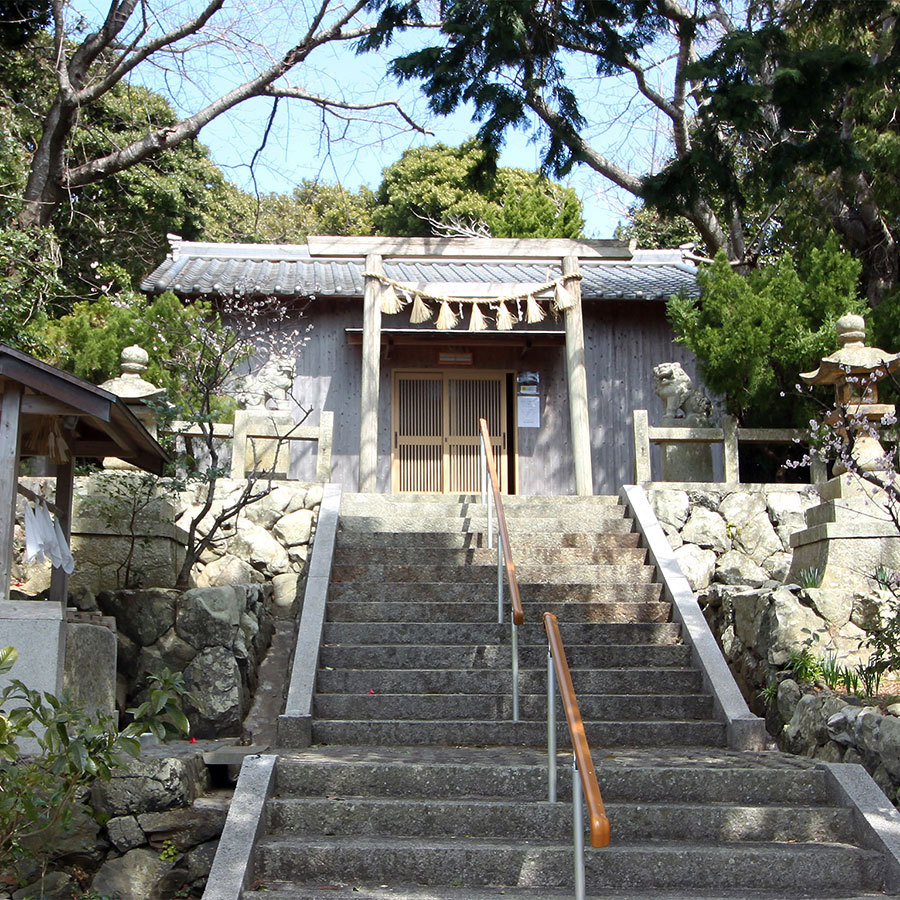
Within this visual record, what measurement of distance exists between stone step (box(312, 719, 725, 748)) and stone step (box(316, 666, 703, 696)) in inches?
17.0

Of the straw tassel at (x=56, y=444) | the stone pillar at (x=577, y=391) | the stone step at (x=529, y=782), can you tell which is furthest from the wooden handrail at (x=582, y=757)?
the stone pillar at (x=577, y=391)

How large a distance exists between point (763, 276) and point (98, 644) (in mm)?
8514

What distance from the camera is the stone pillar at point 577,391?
1114 cm

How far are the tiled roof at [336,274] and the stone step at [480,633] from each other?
562 cm

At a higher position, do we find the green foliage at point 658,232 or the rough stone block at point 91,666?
the green foliage at point 658,232

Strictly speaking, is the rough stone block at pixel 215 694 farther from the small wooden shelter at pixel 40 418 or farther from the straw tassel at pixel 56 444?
the straw tassel at pixel 56 444

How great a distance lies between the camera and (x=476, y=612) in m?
8.10

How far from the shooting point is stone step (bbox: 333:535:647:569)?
29.1 ft

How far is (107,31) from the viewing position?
12250 mm

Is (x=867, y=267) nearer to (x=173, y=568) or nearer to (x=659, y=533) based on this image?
(x=659, y=533)

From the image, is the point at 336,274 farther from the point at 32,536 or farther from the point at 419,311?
the point at 32,536

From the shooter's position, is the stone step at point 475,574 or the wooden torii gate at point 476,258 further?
the wooden torii gate at point 476,258

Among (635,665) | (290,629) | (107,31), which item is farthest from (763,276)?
(107,31)

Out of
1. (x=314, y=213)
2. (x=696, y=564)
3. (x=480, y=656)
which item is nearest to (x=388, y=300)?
(x=696, y=564)
